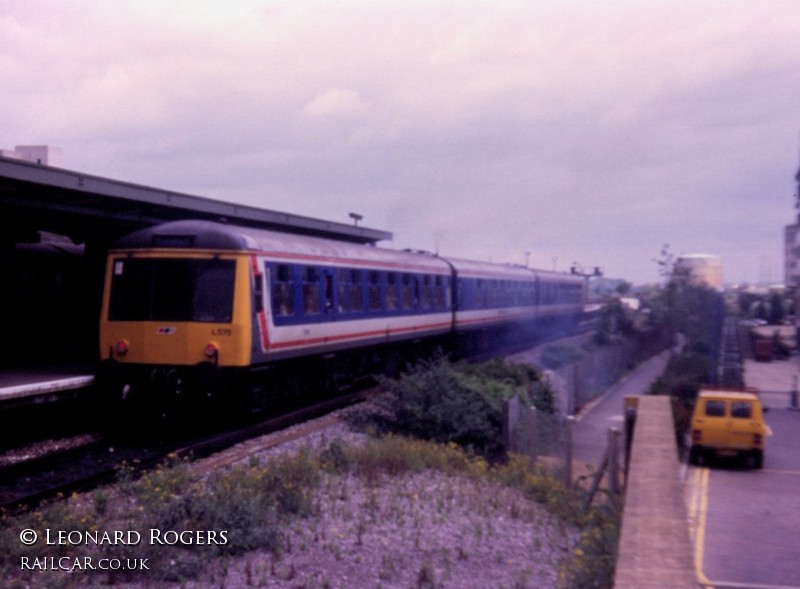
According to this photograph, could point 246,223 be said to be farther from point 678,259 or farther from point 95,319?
point 678,259

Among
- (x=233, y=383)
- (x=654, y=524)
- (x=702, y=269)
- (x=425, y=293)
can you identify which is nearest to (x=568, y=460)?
(x=233, y=383)

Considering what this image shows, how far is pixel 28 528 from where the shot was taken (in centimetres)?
727

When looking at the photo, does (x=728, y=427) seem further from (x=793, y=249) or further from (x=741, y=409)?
(x=793, y=249)

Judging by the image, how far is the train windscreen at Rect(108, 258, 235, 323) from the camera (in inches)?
494

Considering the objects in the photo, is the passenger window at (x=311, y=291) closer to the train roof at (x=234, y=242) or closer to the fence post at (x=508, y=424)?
the train roof at (x=234, y=242)

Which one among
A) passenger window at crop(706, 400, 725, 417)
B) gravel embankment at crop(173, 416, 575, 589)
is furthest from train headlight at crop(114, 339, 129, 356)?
passenger window at crop(706, 400, 725, 417)

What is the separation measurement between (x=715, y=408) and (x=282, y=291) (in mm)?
9396

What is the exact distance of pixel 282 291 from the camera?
13.8m

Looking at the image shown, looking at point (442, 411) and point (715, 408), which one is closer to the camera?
point (442, 411)

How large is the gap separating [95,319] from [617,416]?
1234cm

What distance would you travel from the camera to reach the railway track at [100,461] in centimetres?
930

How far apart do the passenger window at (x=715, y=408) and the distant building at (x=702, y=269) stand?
61.7 ft

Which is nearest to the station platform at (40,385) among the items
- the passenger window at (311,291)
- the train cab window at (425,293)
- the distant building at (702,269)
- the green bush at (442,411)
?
the passenger window at (311,291)

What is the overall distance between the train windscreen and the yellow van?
10.1 metres
